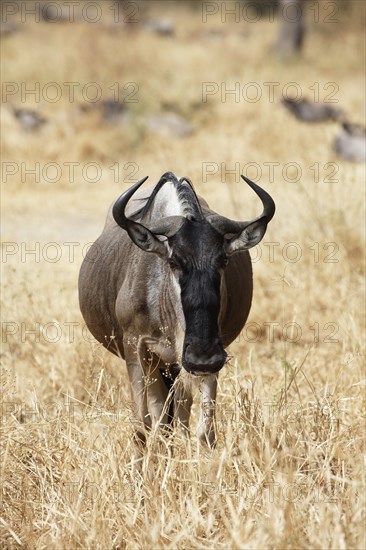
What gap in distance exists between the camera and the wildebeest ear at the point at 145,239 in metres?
3.88

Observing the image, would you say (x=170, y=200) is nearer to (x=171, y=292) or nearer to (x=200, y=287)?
(x=171, y=292)

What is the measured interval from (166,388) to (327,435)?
1054mm

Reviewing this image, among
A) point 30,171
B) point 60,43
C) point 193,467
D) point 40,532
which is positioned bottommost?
point 40,532

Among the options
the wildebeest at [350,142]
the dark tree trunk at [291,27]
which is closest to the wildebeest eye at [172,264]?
the wildebeest at [350,142]

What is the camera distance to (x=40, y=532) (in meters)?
3.59

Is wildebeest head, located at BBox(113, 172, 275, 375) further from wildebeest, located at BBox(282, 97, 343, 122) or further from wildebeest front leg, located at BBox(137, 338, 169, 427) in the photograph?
wildebeest, located at BBox(282, 97, 343, 122)

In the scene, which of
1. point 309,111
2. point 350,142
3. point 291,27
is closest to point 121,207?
point 350,142

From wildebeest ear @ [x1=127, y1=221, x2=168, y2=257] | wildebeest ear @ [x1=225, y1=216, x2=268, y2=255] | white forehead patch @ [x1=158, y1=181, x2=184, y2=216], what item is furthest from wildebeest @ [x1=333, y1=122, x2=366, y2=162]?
wildebeest ear @ [x1=127, y1=221, x2=168, y2=257]

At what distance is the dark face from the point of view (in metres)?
3.57

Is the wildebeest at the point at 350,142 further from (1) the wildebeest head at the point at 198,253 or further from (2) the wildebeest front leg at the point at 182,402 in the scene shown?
(1) the wildebeest head at the point at 198,253

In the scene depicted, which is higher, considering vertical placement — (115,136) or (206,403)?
(115,136)

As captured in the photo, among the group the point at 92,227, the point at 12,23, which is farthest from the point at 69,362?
the point at 12,23

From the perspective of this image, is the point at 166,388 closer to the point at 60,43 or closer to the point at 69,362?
the point at 69,362

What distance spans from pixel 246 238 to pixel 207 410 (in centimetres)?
85
